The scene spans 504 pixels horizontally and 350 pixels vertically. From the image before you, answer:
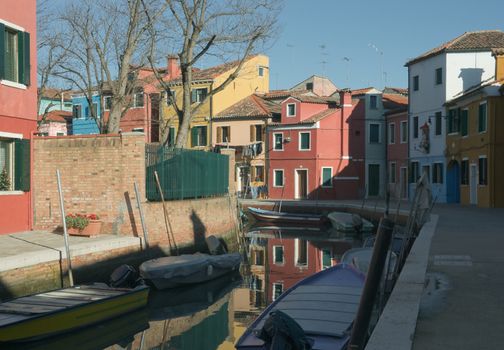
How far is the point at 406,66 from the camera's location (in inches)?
1519

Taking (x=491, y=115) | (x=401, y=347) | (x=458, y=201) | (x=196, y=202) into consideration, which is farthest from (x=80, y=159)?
(x=458, y=201)

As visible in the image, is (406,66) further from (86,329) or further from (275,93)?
(86,329)

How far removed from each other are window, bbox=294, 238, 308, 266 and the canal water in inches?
1.3

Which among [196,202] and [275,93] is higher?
[275,93]

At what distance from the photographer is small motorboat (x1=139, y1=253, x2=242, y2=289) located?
1354cm

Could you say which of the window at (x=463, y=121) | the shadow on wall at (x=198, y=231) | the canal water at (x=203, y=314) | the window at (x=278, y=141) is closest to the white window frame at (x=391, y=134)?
the window at (x=278, y=141)

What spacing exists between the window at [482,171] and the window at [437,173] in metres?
5.23

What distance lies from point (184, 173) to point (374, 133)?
2622 cm

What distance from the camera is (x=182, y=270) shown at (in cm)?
1386

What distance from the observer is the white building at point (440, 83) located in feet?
110

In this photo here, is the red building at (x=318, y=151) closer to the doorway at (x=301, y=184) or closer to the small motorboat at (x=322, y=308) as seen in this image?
the doorway at (x=301, y=184)

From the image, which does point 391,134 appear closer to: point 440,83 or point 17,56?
point 440,83

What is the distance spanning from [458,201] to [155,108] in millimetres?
23980

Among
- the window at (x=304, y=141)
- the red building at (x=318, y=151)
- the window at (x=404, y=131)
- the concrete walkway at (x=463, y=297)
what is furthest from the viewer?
the window at (x=304, y=141)
